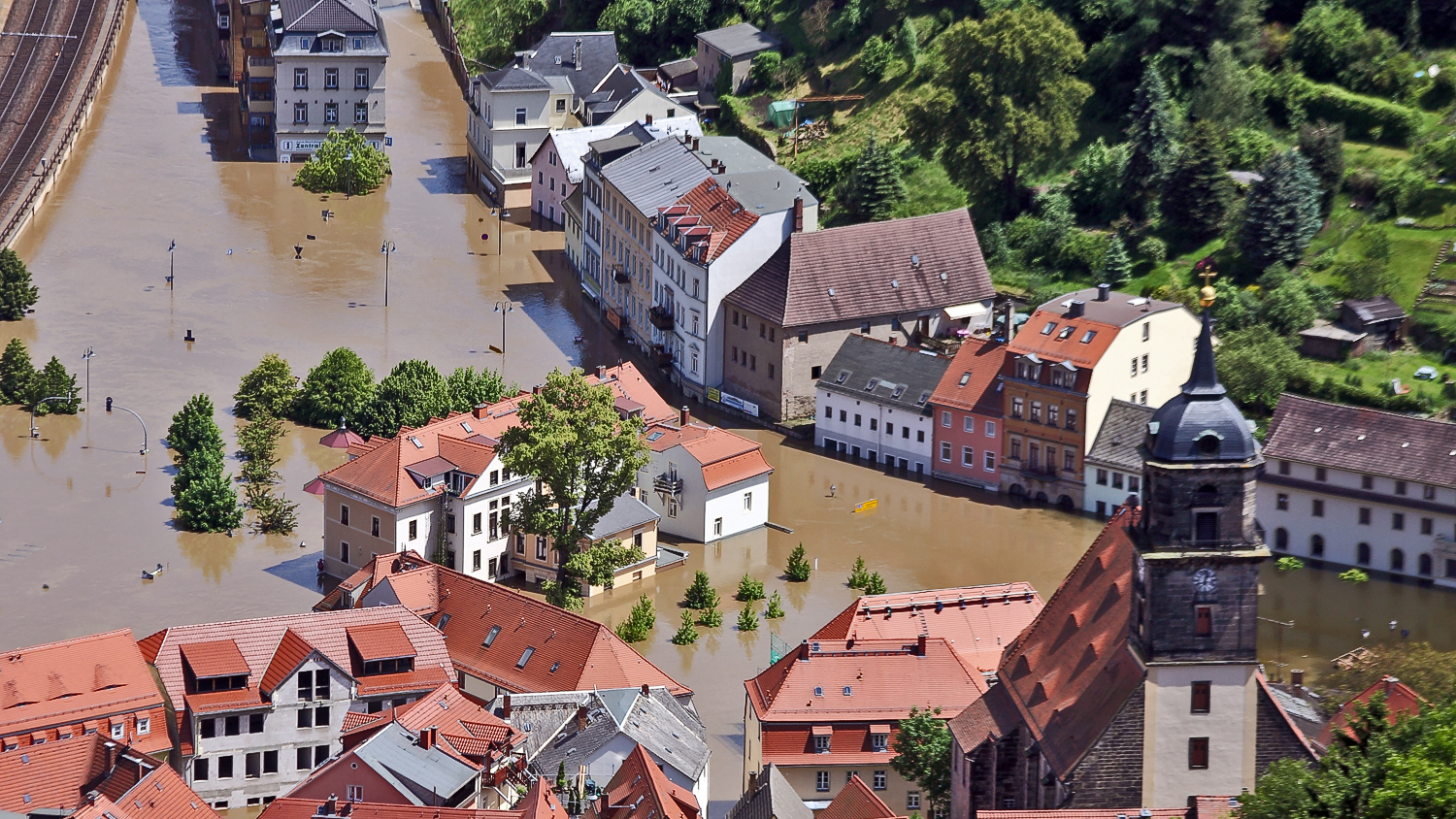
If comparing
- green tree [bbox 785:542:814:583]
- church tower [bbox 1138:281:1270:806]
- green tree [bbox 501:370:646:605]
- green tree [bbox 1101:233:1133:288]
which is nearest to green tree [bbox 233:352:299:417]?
green tree [bbox 501:370:646:605]

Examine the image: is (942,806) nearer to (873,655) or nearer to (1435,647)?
(873,655)

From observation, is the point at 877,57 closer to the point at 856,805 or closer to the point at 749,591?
the point at 749,591

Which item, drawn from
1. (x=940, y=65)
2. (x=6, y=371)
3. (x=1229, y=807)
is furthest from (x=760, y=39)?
(x=1229, y=807)

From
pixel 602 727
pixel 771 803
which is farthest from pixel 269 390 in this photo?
pixel 771 803

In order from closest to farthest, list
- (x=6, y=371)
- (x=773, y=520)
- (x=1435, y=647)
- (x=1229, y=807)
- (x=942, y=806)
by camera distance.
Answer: (x=1229, y=807)
(x=942, y=806)
(x=1435, y=647)
(x=773, y=520)
(x=6, y=371)

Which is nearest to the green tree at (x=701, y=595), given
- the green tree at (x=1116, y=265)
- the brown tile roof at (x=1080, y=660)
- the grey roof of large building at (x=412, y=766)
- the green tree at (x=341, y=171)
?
the grey roof of large building at (x=412, y=766)
